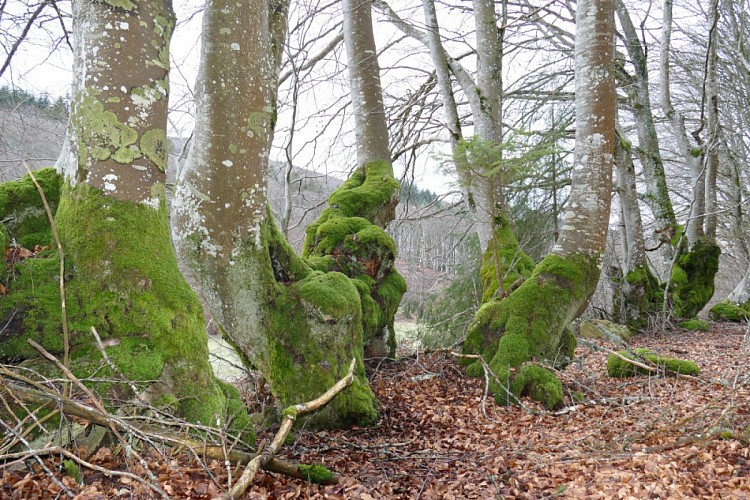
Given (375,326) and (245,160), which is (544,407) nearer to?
(375,326)

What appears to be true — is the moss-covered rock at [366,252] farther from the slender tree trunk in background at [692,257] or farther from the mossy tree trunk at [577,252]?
the slender tree trunk in background at [692,257]

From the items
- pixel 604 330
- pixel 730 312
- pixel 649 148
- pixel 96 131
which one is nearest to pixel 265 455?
pixel 96 131

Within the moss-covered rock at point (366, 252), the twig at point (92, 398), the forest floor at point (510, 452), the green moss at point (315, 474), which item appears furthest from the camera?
the moss-covered rock at point (366, 252)

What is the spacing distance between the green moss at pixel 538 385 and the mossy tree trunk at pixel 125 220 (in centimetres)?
302

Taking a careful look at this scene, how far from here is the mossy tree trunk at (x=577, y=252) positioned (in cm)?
512

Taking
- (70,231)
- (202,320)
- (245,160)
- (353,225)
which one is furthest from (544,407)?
(70,231)

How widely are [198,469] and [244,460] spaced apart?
0.24 m

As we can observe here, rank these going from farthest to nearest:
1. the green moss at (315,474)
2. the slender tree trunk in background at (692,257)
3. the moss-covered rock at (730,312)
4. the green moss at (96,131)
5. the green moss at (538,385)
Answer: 1. the moss-covered rock at (730,312)
2. the slender tree trunk in background at (692,257)
3. the green moss at (538,385)
4. the green moss at (96,131)
5. the green moss at (315,474)

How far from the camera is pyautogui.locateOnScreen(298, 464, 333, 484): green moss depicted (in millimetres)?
2680

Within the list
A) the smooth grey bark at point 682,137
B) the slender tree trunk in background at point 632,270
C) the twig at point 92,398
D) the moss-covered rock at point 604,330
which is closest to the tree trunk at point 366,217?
the twig at point 92,398

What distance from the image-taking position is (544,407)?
14.8 feet

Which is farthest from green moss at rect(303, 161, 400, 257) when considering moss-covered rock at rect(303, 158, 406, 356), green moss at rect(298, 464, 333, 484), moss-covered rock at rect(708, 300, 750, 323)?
moss-covered rock at rect(708, 300, 750, 323)

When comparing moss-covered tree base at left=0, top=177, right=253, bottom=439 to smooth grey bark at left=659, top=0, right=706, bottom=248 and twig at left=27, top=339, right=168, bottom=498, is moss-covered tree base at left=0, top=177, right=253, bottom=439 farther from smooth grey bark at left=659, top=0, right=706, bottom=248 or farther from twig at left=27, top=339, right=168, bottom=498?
smooth grey bark at left=659, top=0, right=706, bottom=248

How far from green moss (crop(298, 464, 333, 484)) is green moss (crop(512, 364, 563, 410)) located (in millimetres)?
2654
